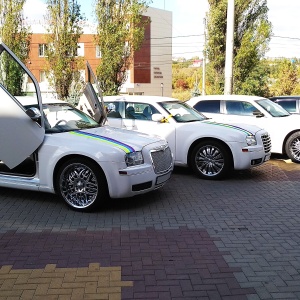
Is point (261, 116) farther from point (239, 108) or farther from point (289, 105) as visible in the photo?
point (289, 105)

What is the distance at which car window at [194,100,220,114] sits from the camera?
35.4ft

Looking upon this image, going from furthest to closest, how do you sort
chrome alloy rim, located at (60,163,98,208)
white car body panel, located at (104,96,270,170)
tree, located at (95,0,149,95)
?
tree, located at (95,0,149,95) < white car body panel, located at (104,96,270,170) < chrome alloy rim, located at (60,163,98,208)

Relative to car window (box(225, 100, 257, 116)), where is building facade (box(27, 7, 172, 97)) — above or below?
above

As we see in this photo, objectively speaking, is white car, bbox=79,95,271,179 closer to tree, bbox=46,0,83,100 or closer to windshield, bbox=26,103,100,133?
windshield, bbox=26,103,100,133

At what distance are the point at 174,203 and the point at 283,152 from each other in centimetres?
512

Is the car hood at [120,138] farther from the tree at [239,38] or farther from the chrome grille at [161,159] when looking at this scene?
the tree at [239,38]

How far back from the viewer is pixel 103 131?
6.74 m

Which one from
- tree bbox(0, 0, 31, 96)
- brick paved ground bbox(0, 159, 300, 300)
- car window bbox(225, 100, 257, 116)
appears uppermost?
tree bbox(0, 0, 31, 96)

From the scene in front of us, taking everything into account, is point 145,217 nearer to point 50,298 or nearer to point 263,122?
point 50,298

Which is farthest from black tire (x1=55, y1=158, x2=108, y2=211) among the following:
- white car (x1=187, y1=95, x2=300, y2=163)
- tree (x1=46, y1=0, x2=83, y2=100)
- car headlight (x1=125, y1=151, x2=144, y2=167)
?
tree (x1=46, y1=0, x2=83, y2=100)

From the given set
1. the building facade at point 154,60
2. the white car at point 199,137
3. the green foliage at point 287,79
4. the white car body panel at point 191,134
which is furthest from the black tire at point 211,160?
the building facade at point 154,60

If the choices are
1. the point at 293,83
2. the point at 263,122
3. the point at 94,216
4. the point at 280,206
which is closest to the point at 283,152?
the point at 263,122

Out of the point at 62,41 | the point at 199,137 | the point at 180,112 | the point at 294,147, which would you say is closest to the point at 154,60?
the point at 62,41

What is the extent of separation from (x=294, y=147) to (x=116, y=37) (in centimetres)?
1288
